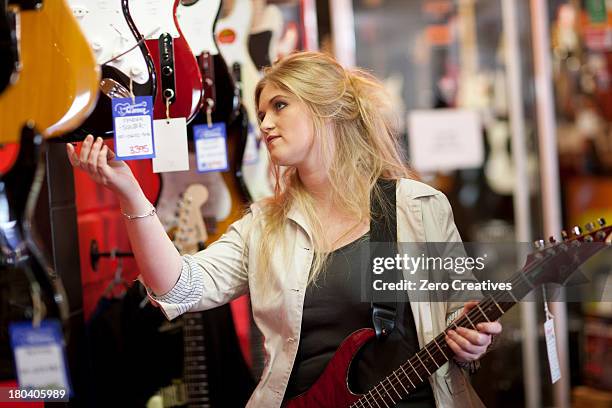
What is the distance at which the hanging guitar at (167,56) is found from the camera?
1736mm

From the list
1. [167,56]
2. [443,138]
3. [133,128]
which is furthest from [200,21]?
[443,138]

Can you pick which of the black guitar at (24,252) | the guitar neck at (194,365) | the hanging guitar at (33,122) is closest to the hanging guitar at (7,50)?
the hanging guitar at (33,122)

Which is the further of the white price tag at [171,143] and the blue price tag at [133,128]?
the white price tag at [171,143]

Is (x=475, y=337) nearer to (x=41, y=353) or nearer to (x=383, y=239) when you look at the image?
(x=383, y=239)

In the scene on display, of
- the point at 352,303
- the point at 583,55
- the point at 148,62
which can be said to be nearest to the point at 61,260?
the point at 148,62

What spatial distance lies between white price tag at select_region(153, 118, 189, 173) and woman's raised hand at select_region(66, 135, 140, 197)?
0.15 meters

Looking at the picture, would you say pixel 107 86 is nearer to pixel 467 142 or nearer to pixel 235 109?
pixel 235 109

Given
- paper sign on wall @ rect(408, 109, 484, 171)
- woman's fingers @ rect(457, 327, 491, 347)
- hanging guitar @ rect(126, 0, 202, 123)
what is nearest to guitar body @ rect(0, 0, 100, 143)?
hanging guitar @ rect(126, 0, 202, 123)

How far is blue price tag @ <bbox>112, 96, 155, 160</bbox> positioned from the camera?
62.6 inches

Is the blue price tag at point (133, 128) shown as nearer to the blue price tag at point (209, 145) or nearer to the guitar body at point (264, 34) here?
the blue price tag at point (209, 145)

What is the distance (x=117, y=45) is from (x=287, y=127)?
390 mm

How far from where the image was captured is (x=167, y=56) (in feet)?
5.76

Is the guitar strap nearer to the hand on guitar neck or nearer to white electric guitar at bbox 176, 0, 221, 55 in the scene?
the hand on guitar neck

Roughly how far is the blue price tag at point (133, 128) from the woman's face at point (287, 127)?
29 cm
